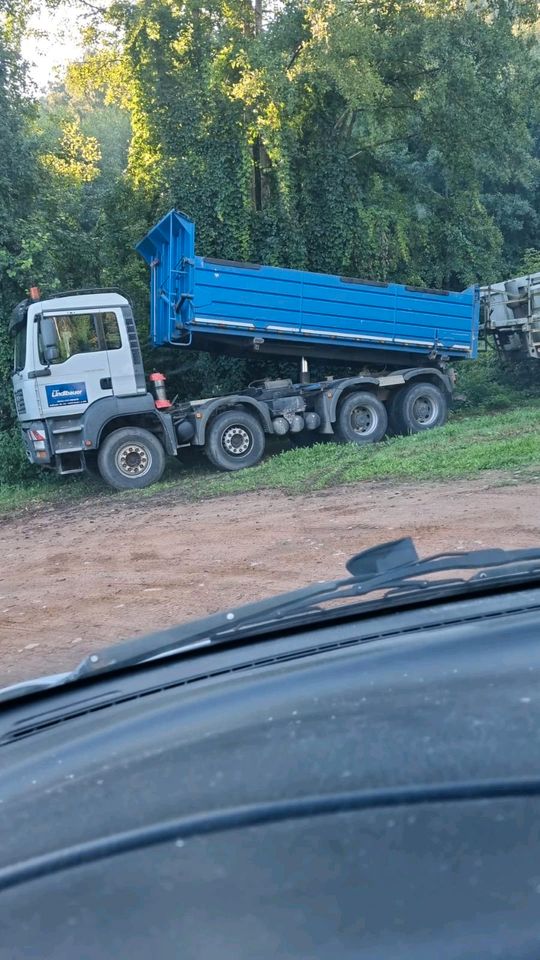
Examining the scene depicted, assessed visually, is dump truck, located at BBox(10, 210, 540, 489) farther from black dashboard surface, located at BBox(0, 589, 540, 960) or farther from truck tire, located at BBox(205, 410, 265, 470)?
black dashboard surface, located at BBox(0, 589, 540, 960)

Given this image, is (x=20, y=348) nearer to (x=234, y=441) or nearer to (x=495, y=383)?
Answer: (x=234, y=441)

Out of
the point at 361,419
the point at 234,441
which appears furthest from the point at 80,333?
the point at 361,419

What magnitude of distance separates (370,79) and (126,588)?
11.9m

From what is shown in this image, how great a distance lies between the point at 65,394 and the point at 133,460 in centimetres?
145

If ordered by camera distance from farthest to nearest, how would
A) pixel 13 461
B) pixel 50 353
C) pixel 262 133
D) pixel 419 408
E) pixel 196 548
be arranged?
pixel 419 408
pixel 262 133
pixel 13 461
pixel 50 353
pixel 196 548

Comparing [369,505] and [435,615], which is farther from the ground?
[435,615]

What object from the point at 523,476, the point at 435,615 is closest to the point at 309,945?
the point at 435,615

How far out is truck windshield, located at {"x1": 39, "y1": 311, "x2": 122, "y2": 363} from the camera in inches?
507

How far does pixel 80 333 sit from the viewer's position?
13195mm

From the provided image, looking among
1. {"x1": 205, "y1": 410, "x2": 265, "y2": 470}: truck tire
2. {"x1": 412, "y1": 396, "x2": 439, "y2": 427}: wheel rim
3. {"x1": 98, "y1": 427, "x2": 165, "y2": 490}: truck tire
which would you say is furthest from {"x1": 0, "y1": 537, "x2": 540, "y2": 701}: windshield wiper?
{"x1": 412, "y1": 396, "x2": 439, "y2": 427}: wheel rim

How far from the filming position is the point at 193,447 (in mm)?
14508

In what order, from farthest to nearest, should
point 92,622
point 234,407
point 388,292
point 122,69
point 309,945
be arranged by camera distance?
point 122,69 < point 388,292 < point 234,407 < point 92,622 < point 309,945

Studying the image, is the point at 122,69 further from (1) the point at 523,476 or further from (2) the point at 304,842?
(2) the point at 304,842

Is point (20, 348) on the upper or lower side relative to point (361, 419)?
upper
